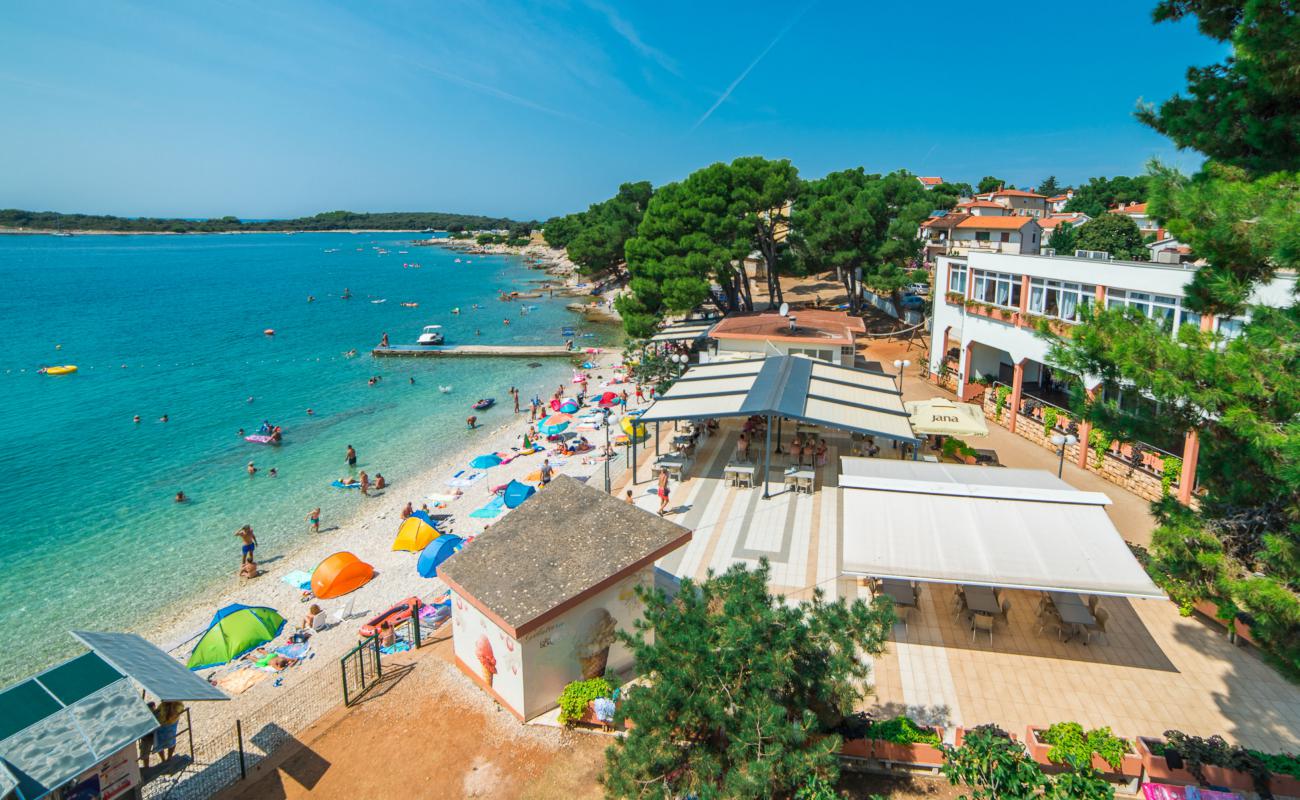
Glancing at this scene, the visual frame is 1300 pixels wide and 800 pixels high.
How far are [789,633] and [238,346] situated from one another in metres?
57.6

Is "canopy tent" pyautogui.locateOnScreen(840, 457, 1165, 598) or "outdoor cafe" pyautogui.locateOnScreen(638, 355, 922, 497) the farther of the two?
"outdoor cafe" pyautogui.locateOnScreen(638, 355, 922, 497)

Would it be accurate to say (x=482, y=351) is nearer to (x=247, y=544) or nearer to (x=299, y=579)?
(x=247, y=544)

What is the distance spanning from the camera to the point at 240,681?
42.0ft

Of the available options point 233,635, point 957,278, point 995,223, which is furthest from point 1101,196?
point 233,635

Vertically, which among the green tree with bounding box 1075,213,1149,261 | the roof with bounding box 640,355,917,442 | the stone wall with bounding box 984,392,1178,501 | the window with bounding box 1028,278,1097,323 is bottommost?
the stone wall with bounding box 984,392,1178,501

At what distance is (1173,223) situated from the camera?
6.57m

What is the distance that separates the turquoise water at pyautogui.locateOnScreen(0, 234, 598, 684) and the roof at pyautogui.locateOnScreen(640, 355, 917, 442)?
39.0 ft

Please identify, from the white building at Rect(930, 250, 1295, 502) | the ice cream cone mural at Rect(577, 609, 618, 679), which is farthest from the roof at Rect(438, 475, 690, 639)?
the white building at Rect(930, 250, 1295, 502)

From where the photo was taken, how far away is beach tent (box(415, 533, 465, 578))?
15.7m

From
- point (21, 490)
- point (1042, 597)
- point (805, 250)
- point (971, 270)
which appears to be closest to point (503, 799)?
point (1042, 597)

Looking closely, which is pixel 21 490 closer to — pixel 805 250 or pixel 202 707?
pixel 202 707

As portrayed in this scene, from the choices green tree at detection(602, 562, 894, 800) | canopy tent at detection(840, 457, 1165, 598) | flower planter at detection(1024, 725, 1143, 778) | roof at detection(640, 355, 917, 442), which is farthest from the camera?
roof at detection(640, 355, 917, 442)

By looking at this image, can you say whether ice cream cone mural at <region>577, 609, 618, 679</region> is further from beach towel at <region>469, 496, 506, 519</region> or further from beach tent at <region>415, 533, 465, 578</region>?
beach towel at <region>469, 496, 506, 519</region>

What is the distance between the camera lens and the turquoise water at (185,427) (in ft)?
58.9
